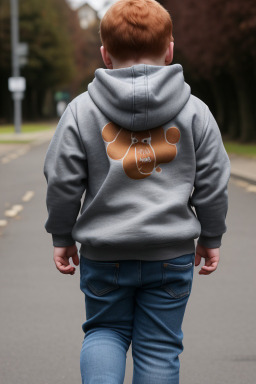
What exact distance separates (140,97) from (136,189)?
311 millimetres

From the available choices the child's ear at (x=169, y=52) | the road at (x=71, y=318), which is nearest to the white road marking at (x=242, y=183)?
the road at (x=71, y=318)

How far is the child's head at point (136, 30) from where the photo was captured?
Answer: 2545 mm

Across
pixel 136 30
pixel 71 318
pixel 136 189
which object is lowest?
pixel 71 318

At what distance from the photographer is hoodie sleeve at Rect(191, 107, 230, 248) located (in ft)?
8.82

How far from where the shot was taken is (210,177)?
8.84 ft

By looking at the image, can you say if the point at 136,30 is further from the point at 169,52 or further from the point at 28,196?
the point at 28,196

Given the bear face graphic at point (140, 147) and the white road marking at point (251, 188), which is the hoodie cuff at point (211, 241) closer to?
the bear face graphic at point (140, 147)

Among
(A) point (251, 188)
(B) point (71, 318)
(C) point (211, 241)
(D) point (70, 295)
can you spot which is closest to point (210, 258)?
(C) point (211, 241)

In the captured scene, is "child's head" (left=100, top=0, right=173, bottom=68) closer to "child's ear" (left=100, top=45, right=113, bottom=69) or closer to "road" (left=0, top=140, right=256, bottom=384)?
"child's ear" (left=100, top=45, right=113, bottom=69)

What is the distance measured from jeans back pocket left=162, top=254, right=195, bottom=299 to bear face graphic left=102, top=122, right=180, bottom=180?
32cm

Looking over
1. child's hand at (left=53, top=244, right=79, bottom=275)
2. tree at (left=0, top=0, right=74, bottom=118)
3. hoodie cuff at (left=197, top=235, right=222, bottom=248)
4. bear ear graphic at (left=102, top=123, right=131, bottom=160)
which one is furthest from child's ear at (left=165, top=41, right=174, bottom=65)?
tree at (left=0, top=0, right=74, bottom=118)

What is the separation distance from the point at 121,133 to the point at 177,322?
683mm

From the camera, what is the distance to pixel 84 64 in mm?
103250

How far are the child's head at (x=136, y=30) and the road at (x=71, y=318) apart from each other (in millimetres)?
1868
